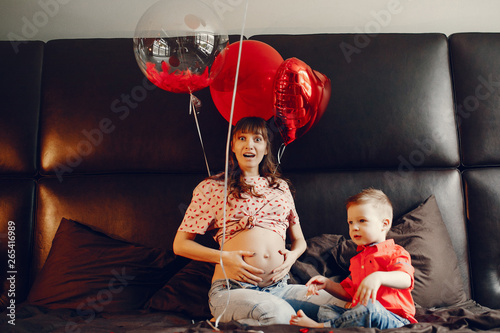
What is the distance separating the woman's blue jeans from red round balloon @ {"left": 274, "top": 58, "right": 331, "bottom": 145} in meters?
0.56

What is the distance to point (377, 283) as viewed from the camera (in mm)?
1095

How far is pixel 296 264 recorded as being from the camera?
5.01 feet

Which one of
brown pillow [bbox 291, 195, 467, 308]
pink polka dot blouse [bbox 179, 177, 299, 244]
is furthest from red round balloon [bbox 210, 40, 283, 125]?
brown pillow [bbox 291, 195, 467, 308]

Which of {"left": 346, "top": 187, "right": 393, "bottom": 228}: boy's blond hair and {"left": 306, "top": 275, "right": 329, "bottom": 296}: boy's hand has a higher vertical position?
{"left": 346, "top": 187, "right": 393, "bottom": 228}: boy's blond hair

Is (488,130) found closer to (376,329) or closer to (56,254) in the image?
(376,329)

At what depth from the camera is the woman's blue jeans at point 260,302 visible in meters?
1.23

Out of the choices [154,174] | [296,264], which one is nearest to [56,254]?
[154,174]

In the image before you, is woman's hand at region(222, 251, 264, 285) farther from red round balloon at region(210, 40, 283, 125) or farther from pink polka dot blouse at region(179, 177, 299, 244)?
red round balloon at region(210, 40, 283, 125)

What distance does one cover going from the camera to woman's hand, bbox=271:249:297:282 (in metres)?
1.41

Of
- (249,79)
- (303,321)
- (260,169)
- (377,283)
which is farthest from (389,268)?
(249,79)

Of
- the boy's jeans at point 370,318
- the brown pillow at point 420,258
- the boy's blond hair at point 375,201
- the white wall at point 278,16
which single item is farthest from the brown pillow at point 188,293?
the white wall at point 278,16

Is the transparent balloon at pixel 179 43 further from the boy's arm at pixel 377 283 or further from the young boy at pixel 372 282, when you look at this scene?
the boy's arm at pixel 377 283

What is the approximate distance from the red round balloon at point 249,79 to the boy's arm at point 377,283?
2.42 feet

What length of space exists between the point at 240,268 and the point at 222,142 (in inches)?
24.9
